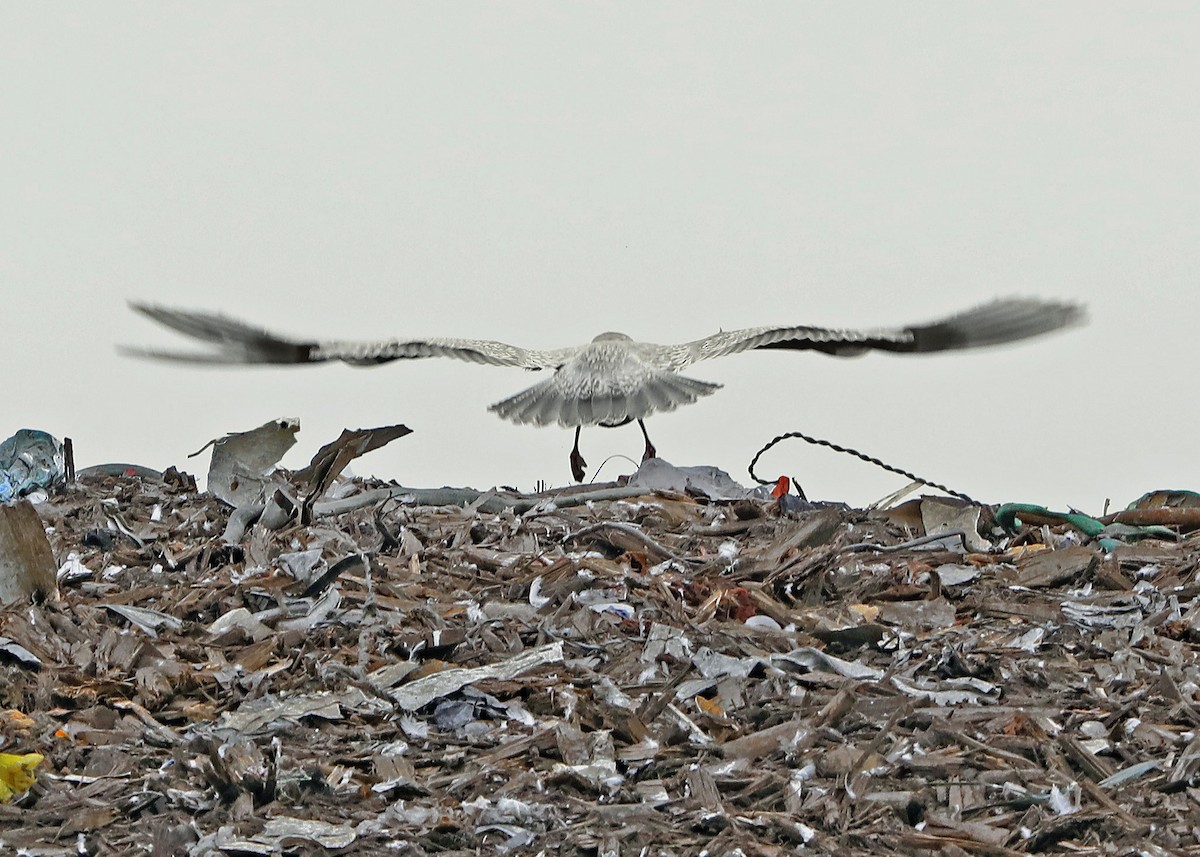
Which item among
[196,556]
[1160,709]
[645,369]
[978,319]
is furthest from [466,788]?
[978,319]

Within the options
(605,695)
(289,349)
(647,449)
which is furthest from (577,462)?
(605,695)

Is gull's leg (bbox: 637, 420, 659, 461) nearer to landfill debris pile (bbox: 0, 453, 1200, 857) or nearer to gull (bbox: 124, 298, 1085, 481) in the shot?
gull (bbox: 124, 298, 1085, 481)

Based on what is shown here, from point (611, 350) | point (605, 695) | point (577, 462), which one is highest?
point (611, 350)

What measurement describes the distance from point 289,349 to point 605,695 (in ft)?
13.3

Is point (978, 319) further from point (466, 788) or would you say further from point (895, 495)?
point (466, 788)

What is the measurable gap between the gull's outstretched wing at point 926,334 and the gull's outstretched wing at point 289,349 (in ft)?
2.79

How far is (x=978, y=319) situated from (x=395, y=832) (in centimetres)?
455

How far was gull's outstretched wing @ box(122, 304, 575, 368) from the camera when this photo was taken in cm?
686

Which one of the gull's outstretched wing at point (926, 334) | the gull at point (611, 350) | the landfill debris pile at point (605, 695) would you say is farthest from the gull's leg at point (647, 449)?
the landfill debris pile at point (605, 695)

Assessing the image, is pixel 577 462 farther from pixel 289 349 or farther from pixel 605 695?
pixel 605 695

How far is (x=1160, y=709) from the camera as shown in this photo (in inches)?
135

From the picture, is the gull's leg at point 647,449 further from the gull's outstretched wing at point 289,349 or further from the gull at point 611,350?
the gull's outstretched wing at point 289,349

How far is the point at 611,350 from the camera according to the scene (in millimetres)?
6906

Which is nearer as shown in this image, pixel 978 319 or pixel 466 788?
pixel 466 788
